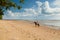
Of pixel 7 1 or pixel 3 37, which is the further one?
pixel 7 1

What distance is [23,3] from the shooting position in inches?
1420

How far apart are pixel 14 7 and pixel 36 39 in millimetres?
23520

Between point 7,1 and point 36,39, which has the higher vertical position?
point 7,1

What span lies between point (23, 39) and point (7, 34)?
1312 millimetres

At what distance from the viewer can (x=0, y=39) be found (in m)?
12.2

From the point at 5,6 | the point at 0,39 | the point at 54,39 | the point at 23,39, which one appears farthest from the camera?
the point at 5,6

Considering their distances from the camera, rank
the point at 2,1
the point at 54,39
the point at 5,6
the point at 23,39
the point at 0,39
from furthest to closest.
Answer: the point at 5,6 < the point at 2,1 < the point at 54,39 < the point at 23,39 < the point at 0,39

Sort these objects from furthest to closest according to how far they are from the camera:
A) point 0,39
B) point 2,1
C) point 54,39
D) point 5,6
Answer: point 5,6
point 2,1
point 54,39
point 0,39

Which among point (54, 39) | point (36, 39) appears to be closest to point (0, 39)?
point (36, 39)

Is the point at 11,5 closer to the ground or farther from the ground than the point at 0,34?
farther from the ground

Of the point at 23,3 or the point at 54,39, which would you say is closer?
the point at 54,39

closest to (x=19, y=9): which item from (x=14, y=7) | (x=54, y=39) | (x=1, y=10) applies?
(x=14, y=7)

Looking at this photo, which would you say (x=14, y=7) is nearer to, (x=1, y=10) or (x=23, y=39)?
(x=1, y=10)

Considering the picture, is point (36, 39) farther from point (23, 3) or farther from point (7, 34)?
point (23, 3)
